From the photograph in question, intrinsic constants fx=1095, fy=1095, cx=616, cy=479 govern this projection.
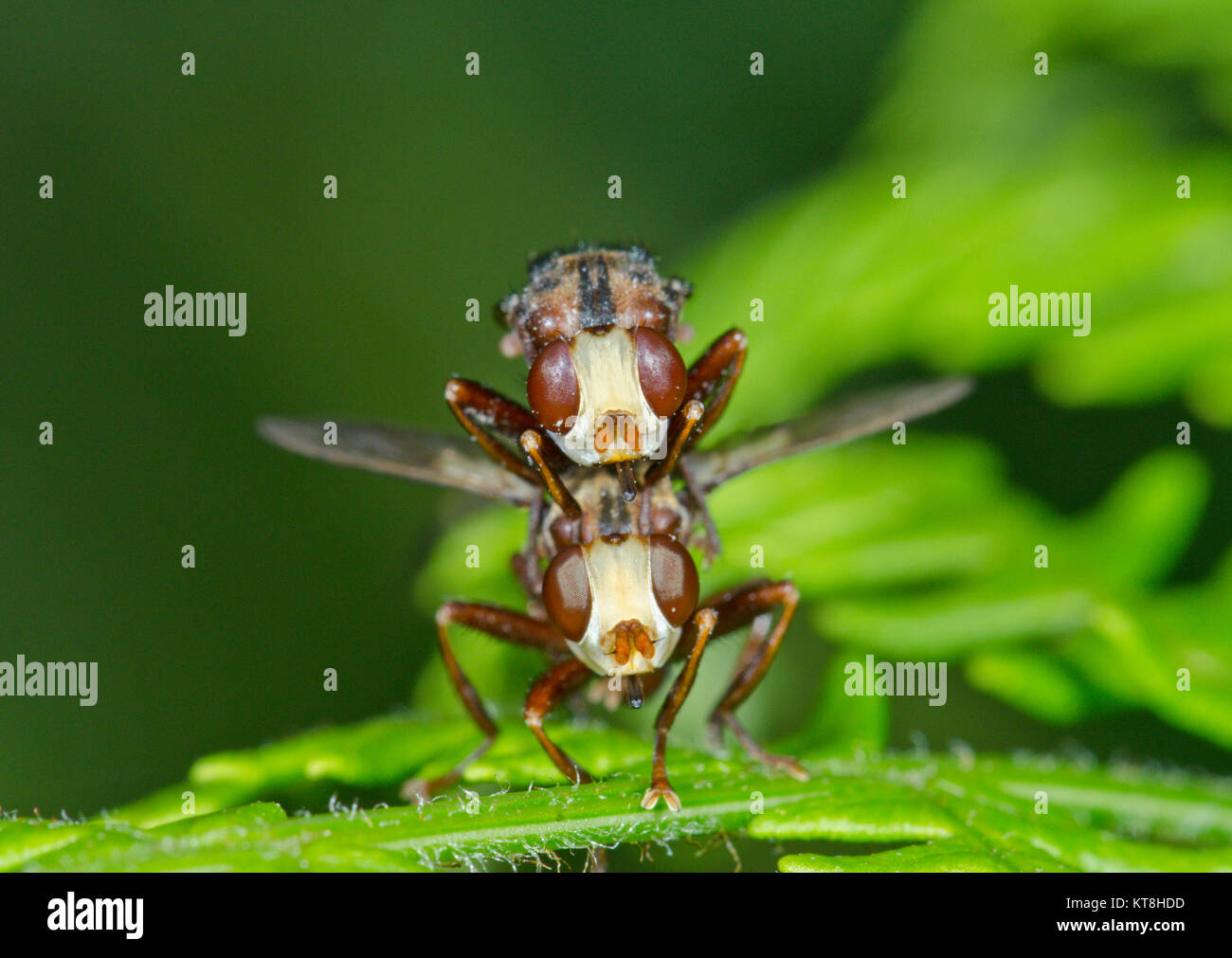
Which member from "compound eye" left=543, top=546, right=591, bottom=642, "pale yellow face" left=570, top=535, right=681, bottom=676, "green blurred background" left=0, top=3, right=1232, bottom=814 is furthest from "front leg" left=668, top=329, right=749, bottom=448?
"green blurred background" left=0, top=3, right=1232, bottom=814

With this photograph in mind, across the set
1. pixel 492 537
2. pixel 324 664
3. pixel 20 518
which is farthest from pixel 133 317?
pixel 492 537

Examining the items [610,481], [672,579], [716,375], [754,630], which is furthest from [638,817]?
[716,375]

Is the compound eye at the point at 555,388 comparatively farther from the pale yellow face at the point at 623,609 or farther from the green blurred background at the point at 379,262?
the green blurred background at the point at 379,262

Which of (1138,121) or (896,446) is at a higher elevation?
(1138,121)

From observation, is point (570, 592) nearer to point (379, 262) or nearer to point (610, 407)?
point (610, 407)

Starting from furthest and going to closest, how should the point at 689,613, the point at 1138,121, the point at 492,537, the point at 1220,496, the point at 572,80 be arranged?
the point at 572,80 < the point at 1138,121 < the point at 1220,496 < the point at 492,537 < the point at 689,613

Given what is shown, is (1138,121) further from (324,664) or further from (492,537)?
(324,664)

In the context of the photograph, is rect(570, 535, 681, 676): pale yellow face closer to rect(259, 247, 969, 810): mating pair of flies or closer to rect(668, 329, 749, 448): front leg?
rect(259, 247, 969, 810): mating pair of flies
